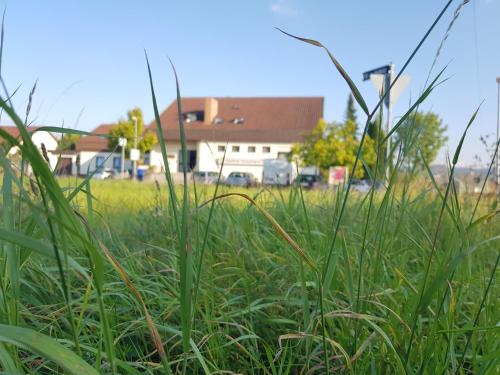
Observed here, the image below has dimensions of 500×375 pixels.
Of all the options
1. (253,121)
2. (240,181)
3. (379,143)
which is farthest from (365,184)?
(253,121)

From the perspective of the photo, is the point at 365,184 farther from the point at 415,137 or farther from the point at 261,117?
the point at 261,117

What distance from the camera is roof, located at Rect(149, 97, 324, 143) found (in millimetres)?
32284

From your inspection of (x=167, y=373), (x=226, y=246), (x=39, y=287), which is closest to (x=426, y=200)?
(x=226, y=246)

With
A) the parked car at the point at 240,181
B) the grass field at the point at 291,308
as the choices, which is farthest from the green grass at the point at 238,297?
the parked car at the point at 240,181

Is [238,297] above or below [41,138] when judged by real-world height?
below

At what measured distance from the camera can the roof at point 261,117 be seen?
3228 cm

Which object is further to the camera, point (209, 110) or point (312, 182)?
→ point (209, 110)

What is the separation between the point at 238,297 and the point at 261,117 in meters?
34.0

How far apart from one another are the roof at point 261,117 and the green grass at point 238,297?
30.0 meters

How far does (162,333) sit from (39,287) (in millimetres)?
405

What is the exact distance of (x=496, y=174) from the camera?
8.48 ft

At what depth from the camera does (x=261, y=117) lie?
34531 millimetres

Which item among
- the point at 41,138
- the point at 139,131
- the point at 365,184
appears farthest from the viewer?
the point at 139,131

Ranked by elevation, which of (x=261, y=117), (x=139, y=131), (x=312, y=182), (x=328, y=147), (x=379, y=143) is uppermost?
(x=261, y=117)
